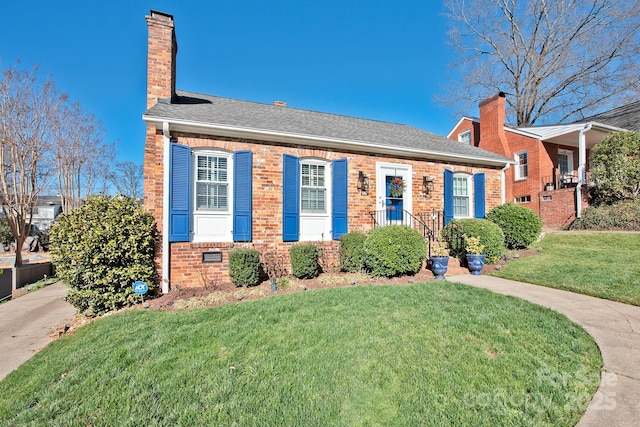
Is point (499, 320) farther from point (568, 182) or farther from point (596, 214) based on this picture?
point (568, 182)

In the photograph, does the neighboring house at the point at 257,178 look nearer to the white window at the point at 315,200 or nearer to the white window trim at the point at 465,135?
the white window at the point at 315,200

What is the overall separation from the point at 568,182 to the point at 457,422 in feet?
52.6

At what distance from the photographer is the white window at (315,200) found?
761 cm

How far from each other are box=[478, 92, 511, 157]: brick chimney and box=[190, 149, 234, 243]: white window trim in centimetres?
1338

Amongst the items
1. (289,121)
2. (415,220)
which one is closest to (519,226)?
(415,220)

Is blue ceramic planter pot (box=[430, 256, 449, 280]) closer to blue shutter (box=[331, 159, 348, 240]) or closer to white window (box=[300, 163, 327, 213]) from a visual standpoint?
blue shutter (box=[331, 159, 348, 240])

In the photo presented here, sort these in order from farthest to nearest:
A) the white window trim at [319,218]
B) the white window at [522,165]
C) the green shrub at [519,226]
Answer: the white window at [522,165]
the green shrub at [519,226]
the white window trim at [319,218]

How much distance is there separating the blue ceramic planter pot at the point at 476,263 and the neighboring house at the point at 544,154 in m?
7.78

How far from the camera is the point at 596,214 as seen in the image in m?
10.1

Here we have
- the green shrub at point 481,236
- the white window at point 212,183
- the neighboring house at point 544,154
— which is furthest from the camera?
the neighboring house at point 544,154

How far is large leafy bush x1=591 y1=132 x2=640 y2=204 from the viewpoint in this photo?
993 cm

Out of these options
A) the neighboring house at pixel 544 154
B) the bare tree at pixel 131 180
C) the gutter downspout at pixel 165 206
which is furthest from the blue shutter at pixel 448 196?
the bare tree at pixel 131 180

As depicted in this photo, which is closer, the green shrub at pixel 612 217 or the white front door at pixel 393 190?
the white front door at pixel 393 190

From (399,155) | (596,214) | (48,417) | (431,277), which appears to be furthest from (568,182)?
(48,417)
